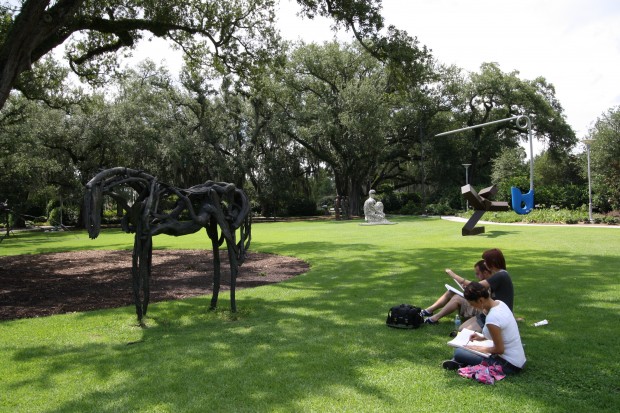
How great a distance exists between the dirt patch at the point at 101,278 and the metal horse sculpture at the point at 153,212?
2.52 meters

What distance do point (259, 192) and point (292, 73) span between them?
11.2 meters

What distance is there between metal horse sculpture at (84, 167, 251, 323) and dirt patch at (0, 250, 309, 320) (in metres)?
2.52

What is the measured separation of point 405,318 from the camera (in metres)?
6.34

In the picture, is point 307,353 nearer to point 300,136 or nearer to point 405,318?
point 405,318

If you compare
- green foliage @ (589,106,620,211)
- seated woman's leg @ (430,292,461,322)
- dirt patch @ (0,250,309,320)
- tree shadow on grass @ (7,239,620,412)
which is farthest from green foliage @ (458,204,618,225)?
seated woman's leg @ (430,292,461,322)

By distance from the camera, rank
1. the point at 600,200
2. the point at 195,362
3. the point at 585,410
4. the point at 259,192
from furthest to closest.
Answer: the point at 259,192, the point at 600,200, the point at 195,362, the point at 585,410

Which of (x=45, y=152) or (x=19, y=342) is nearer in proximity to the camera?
(x=19, y=342)

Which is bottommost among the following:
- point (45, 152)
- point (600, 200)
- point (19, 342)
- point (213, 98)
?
point (19, 342)

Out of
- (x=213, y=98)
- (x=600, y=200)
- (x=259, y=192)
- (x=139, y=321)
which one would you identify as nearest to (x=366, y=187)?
(x=259, y=192)

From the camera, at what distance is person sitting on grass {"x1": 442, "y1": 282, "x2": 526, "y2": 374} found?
446cm

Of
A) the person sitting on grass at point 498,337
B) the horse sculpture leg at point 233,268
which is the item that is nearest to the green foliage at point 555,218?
the horse sculpture leg at point 233,268

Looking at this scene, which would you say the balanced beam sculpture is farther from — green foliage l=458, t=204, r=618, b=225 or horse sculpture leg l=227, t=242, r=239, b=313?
horse sculpture leg l=227, t=242, r=239, b=313

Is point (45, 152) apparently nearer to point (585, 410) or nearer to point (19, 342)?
point (19, 342)

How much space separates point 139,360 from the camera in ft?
17.8
